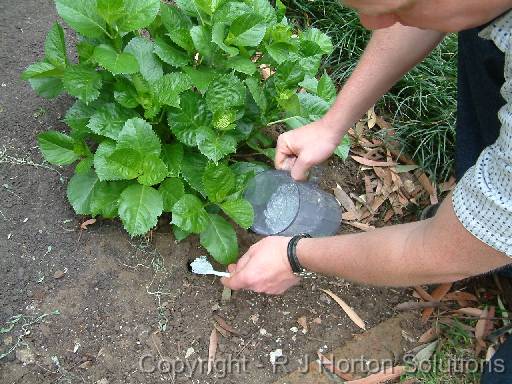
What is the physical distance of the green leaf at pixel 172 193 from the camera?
1600 mm

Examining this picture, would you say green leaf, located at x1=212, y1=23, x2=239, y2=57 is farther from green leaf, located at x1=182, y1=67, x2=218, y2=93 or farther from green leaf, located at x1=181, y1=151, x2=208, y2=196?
green leaf, located at x1=181, y1=151, x2=208, y2=196

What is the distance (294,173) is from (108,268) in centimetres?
58

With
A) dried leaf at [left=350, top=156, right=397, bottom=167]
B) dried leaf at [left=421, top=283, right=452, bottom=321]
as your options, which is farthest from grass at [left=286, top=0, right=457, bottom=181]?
dried leaf at [left=421, top=283, right=452, bottom=321]

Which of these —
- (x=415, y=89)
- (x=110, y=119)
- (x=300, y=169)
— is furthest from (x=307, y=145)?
(x=415, y=89)

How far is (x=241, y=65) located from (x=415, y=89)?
37.3 inches

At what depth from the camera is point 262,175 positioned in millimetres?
1758

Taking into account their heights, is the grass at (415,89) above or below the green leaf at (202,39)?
below

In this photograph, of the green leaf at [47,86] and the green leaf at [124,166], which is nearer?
the green leaf at [124,166]

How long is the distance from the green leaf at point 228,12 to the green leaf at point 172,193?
45 cm

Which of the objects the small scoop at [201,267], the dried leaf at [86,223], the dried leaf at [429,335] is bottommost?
the dried leaf at [86,223]

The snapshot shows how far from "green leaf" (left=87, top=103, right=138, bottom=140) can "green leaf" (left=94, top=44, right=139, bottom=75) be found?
139 mm

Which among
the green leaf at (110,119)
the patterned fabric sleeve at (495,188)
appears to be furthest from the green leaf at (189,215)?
the patterned fabric sleeve at (495,188)

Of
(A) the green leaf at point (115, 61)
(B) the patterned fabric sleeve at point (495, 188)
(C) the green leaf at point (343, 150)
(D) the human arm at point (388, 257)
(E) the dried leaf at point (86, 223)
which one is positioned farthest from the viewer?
(C) the green leaf at point (343, 150)

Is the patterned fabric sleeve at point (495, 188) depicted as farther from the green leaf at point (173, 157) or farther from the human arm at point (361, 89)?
the green leaf at point (173, 157)
